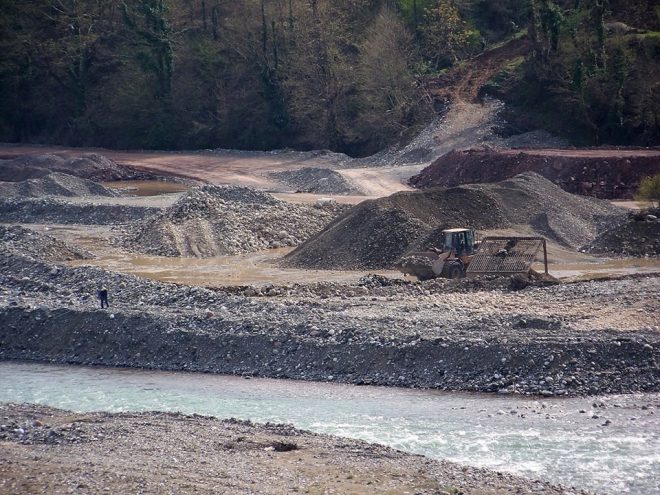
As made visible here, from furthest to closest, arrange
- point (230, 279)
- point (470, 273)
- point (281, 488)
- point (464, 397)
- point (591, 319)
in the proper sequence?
1. point (230, 279)
2. point (470, 273)
3. point (591, 319)
4. point (464, 397)
5. point (281, 488)

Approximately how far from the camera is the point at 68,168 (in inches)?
2594

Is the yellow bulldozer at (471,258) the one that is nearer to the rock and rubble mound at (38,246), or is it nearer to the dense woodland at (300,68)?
the rock and rubble mound at (38,246)

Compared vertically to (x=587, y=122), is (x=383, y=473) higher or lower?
lower

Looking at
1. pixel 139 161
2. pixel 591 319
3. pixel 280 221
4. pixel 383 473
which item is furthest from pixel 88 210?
pixel 383 473

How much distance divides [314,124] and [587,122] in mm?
19891


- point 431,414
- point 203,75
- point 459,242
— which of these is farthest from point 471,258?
point 203,75

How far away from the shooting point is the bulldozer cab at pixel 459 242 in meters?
31.5

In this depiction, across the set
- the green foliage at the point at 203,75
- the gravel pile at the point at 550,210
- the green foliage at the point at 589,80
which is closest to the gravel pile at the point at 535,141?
the green foliage at the point at 589,80

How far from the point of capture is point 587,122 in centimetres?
5875

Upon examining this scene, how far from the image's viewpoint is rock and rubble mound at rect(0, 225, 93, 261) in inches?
1505

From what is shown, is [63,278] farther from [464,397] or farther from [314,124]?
[314,124]

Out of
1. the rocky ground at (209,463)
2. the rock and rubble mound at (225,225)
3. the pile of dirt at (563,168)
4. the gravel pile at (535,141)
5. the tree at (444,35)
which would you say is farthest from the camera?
the tree at (444,35)

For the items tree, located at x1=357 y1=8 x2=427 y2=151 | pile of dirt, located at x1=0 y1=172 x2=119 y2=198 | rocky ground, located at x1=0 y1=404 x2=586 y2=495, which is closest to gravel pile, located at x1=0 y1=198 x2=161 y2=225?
pile of dirt, located at x1=0 y1=172 x2=119 y2=198

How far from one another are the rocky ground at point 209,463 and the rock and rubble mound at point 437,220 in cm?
1730
